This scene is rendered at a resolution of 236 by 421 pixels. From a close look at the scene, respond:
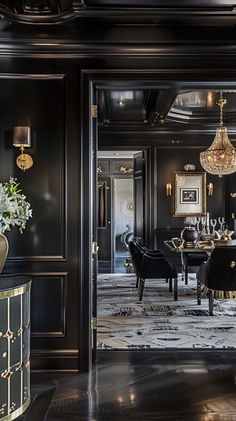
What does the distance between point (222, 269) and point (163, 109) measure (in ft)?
10.3

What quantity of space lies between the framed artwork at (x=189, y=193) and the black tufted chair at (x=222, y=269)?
3800mm

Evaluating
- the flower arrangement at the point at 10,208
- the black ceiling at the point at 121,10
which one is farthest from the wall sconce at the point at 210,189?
the flower arrangement at the point at 10,208

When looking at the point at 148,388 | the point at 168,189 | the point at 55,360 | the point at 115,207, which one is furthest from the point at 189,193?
the point at 148,388

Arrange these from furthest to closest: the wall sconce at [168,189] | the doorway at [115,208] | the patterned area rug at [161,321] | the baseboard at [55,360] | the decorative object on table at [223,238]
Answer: the doorway at [115,208]
the wall sconce at [168,189]
the decorative object on table at [223,238]
the patterned area rug at [161,321]
the baseboard at [55,360]

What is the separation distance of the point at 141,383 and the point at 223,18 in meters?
2.98

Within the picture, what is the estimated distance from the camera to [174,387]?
303 centimetres

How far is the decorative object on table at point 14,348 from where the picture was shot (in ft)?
8.18

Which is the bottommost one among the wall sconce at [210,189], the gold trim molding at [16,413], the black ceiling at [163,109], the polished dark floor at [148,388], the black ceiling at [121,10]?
the polished dark floor at [148,388]

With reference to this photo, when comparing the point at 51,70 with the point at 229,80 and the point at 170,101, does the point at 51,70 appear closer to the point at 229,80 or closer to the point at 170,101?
the point at 229,80

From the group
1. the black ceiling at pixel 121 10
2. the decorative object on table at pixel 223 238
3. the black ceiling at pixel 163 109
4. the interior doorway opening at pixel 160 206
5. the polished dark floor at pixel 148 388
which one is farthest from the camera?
the black ceiling at pixel 163 109

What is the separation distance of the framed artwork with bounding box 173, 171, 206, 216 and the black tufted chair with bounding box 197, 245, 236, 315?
12.5 ft

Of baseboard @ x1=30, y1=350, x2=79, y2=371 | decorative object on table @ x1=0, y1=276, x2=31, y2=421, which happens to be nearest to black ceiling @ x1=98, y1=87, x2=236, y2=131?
baseboard @ x1=30, y1=350, x2=79, y2=371

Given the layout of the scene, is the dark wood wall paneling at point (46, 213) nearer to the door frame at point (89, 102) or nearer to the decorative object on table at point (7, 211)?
the door frame at point (89, 102)

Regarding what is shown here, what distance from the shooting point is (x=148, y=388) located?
119 inches
